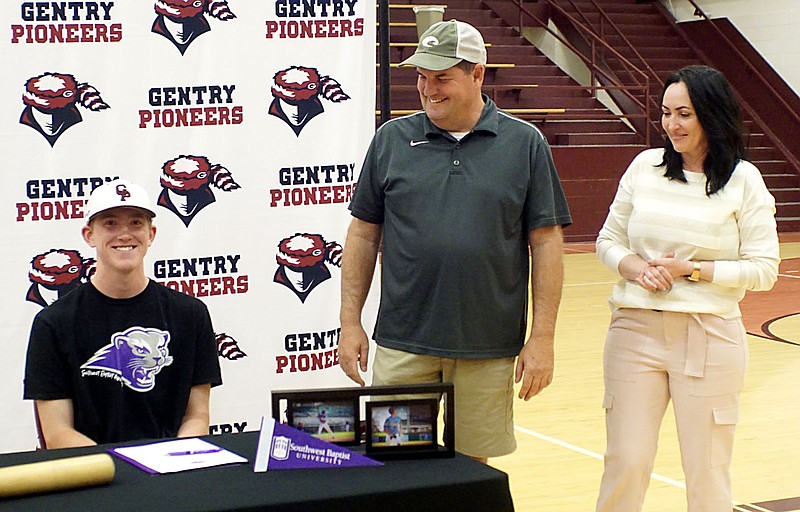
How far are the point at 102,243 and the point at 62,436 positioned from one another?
1.81 ft

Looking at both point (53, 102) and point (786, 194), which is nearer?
point (53, 102)

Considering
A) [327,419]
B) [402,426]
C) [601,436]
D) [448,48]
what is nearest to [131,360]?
[327,419]

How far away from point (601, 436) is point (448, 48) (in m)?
3.05

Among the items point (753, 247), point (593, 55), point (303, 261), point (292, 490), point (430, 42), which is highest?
point (593, 55)

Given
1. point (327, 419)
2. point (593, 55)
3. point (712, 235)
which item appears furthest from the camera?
point (593, 55)

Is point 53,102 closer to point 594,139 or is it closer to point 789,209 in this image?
point 594,139

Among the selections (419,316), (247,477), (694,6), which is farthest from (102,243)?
(694,6)

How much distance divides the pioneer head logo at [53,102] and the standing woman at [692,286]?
2125 millimetres

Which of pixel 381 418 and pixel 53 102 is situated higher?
pixel 53 102

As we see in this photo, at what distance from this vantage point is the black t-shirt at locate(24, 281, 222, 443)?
320 centimetres

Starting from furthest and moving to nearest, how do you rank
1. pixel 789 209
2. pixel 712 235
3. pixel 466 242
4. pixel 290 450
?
pixel 789 209, pixel 712 235, pixel 466 242, pixel 290 450

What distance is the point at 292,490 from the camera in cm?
224

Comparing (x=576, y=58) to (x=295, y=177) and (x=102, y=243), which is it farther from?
(x=102, y=243)

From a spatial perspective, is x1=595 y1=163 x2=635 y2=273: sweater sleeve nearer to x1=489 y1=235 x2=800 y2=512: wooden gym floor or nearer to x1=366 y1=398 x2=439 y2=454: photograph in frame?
x1=366 y1=398 x2=439 y2=454: photograph in frame
